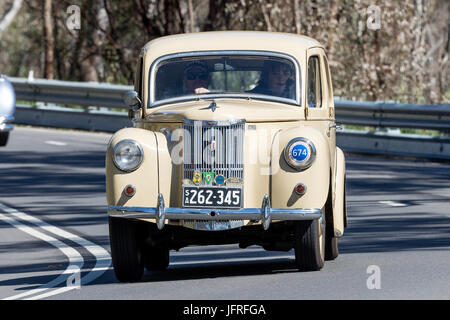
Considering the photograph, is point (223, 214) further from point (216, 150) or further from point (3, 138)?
point (3, 138)

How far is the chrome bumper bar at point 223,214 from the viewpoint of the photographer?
29.9ft

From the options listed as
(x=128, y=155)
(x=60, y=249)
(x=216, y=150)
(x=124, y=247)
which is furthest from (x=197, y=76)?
(x=60, y=249)

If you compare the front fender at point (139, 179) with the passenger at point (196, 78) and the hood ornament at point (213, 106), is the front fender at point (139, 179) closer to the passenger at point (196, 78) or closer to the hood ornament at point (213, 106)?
the hood ornament at point (213, 106)

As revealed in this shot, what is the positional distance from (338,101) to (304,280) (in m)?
14.2

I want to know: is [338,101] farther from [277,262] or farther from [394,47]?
[277,262]

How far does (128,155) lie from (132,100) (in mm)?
957

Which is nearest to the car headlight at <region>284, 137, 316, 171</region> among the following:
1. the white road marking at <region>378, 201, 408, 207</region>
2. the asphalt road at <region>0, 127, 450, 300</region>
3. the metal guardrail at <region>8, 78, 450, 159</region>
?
the asphalt road at <region>0, 127, 450, 300</region>

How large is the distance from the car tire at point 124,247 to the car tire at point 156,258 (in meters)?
0.66

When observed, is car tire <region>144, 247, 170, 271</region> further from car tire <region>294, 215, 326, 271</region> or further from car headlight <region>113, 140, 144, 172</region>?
car tire <region>294, 215, 326, 271</region>

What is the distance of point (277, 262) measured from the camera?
413 inches

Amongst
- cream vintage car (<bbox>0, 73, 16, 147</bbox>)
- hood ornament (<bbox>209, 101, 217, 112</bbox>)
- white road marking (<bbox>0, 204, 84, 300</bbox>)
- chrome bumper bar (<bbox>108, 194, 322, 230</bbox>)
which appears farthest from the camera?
cream vintage car (<bbox>0, 73, 16, 147</bbox>)

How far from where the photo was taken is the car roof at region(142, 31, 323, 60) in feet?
34.3

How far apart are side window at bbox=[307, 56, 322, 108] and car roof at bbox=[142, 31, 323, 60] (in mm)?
151
